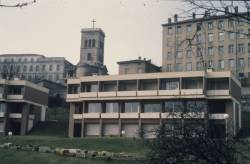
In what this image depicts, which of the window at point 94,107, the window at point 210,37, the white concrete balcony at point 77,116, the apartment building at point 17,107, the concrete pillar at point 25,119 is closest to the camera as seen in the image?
the window at point 94,107

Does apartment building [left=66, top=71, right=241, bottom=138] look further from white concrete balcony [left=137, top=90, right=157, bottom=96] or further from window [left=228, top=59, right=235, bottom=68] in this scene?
window [left=228, top=59, right=235, bottom=68]

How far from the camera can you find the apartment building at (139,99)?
185 feet

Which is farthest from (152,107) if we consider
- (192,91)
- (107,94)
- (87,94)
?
(87,94)

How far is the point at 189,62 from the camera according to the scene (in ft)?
301

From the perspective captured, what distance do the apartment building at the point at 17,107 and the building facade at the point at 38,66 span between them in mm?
64457

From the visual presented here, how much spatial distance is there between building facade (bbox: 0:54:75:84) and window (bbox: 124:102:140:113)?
254ft

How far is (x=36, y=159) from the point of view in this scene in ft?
119

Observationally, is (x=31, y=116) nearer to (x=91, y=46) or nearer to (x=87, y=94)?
(x=87, y=94)

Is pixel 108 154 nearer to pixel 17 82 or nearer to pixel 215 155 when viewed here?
pixel 215 155

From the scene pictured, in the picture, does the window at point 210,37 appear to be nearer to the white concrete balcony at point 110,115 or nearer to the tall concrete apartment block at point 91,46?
the white concrete balcony at point 110,115

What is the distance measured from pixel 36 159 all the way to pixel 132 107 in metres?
27.4

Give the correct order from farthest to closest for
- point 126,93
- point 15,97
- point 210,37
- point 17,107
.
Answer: point 210,37 → point 17,107 → point 15,97 → point 126,93

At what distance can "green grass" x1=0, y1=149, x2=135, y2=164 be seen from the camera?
1368 inches

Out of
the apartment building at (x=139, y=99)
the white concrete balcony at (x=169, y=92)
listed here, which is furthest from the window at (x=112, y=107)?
the white concrete balcony at (x=169, y=92)
